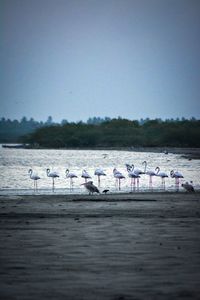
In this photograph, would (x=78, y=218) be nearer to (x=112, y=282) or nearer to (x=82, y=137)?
(x=112, y=282)

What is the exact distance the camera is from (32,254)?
37.0 feet

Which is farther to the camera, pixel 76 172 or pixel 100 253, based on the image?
pixel 76 172

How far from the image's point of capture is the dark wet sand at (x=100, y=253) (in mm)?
8578

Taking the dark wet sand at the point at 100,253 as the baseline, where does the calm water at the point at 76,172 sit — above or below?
below

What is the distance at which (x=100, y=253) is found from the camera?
37.3ft

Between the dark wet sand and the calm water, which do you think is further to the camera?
the calm water

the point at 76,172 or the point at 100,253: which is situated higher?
the point at 100,253

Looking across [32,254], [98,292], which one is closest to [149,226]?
[32,254]

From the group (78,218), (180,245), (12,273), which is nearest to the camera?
(12,273)

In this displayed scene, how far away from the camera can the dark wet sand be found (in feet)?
28.1

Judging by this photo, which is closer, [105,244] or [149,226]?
[105,244]

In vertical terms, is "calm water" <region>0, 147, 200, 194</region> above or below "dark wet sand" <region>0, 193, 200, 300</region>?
below

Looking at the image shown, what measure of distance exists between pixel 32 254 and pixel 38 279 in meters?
2.04

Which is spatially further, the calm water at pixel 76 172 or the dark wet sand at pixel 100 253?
the calm water at pixel 76 172
